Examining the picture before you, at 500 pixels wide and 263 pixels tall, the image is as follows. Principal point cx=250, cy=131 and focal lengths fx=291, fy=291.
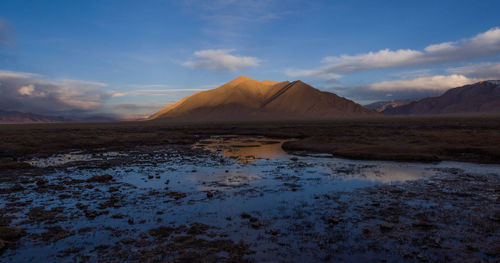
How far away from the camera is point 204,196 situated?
14.1 metres

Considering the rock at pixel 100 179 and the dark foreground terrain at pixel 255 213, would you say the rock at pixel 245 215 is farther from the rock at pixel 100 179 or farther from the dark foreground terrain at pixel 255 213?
Answer: the rock at pixel 100 179

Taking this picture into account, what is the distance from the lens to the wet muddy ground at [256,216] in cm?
830

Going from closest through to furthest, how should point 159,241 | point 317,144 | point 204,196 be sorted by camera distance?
point 159,241, point 204,196, point 317,144

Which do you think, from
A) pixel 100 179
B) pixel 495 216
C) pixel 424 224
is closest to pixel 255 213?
pixel 424 224

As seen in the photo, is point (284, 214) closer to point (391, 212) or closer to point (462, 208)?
point (391, 212)

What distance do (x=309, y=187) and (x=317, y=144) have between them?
62.1ft

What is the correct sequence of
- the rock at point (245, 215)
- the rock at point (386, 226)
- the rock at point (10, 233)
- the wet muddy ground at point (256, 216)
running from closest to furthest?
1. the wet muddy ground at point (256, 216)
2. the rock at point (10, 233)
3. the rock at point (386, 226)
4. the rock at point (245, 215)

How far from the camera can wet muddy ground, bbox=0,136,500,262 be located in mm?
8297

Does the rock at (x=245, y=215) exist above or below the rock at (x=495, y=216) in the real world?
below

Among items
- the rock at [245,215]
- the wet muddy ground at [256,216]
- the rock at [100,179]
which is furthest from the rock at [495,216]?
the rock at [100,179]

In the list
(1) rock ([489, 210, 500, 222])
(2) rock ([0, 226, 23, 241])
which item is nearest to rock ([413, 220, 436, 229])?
(1) rock ([489, 210, 500, 222])

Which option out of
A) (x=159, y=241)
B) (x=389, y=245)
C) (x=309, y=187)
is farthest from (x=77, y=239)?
(x=309, y=187)

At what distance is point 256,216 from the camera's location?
37.0 ft

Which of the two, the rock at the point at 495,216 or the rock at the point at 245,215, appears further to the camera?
the rock at the point at 245,215
